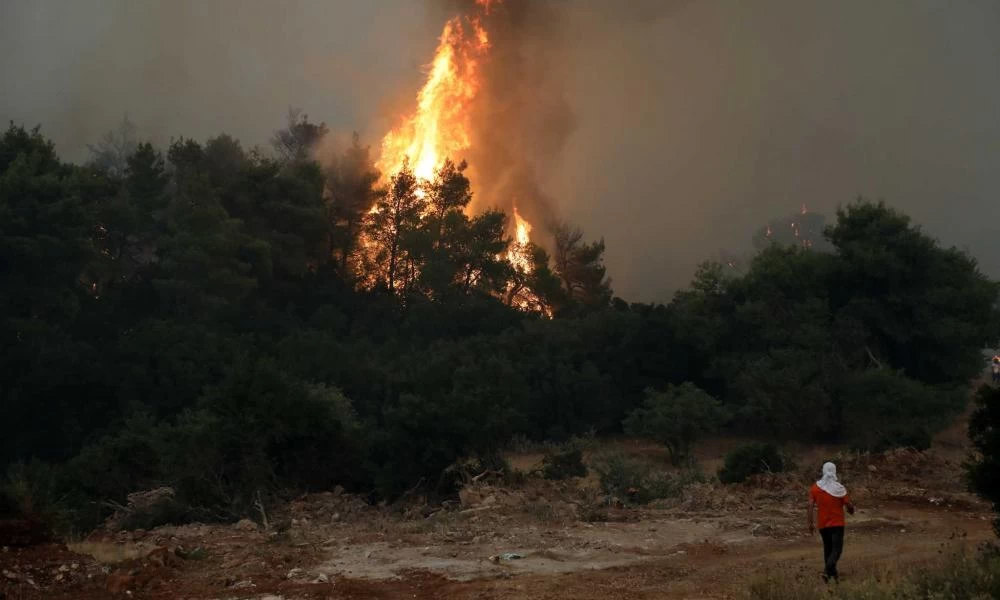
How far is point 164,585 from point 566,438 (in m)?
28.8

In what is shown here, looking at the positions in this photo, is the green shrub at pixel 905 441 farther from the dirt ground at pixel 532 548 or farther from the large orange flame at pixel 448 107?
the large orange flame at pixel 448 107

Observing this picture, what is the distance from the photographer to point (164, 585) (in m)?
12.1

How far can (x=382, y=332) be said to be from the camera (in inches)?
1964

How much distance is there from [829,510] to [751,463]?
12151 millimetres

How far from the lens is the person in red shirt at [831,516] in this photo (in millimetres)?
10430

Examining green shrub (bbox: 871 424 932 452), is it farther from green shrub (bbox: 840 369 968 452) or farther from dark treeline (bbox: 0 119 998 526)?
green shrub (bbox: 840 369 968 452)

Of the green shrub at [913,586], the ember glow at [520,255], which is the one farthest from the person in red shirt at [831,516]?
the ember glow at [520,255]

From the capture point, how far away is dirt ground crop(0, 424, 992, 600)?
11.5 metres

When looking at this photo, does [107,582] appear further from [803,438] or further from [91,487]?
[803,438]

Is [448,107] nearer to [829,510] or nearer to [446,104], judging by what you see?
[446,104]

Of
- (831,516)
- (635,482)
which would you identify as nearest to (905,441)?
(635,482)

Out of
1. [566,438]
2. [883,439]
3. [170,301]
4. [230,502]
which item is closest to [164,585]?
[230,502]

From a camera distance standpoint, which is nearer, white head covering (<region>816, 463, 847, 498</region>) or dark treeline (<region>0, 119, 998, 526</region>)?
white head covering (<region>816, 463, 847, 498</region>)

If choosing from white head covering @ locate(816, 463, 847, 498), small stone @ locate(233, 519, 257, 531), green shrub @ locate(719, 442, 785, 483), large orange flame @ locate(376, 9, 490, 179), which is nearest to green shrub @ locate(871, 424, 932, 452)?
green shrub @ locate(719, 442, 785, 483)
